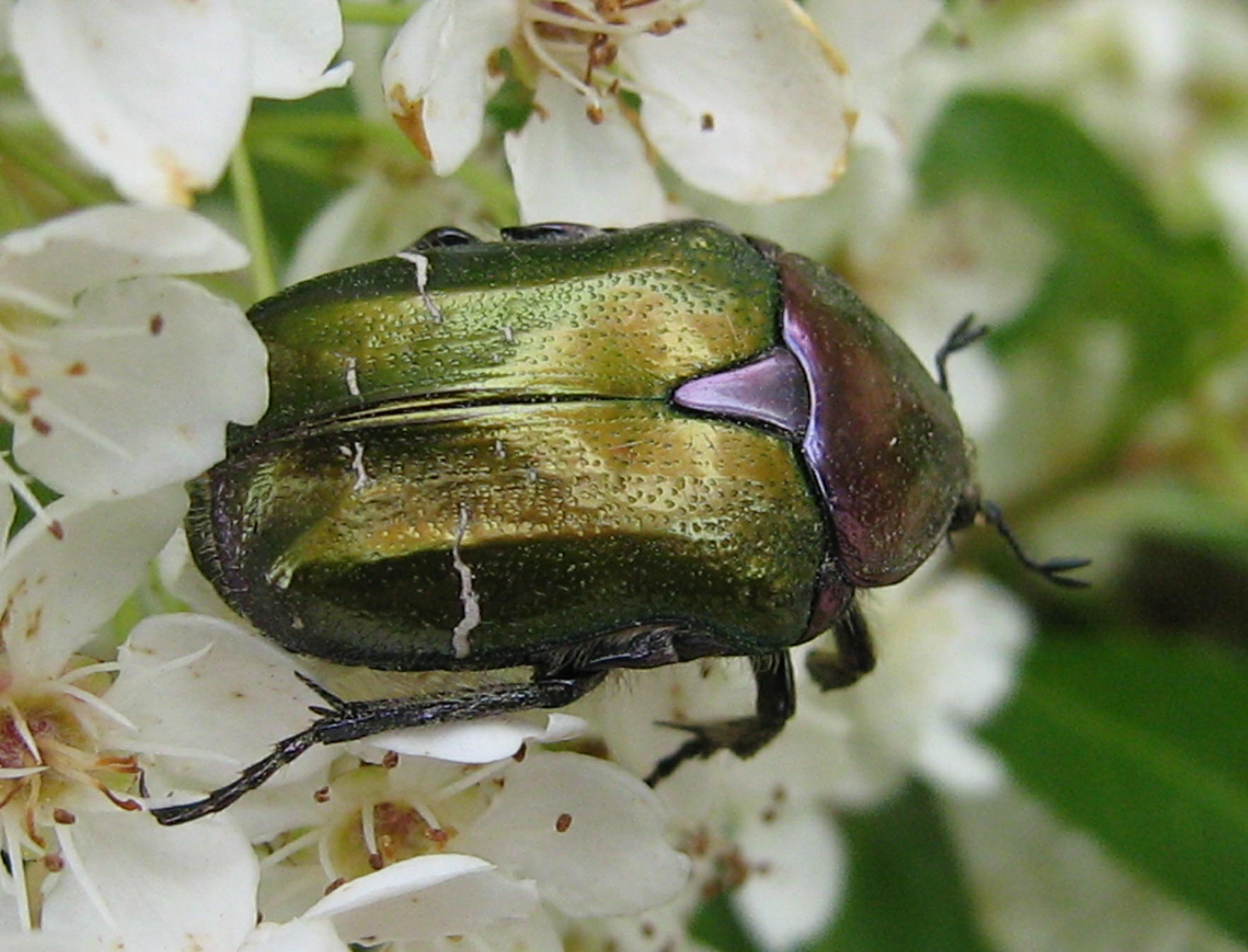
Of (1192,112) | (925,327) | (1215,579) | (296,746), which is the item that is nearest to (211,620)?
(296,746)

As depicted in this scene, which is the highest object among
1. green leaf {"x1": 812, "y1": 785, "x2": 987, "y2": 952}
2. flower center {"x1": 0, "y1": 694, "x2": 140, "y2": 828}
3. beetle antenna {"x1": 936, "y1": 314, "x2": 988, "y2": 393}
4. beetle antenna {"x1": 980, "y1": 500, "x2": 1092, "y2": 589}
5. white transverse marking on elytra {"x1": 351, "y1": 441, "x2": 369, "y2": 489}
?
white transverse marking on elytra {"x1": 351, "y1": 441, "x2": 369, "y2": 489}

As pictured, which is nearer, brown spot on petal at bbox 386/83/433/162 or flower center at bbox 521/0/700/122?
brown spot on petal at bbox 386/83/433/162

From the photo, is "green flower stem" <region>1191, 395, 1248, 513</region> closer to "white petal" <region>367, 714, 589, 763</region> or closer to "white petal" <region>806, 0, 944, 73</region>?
"white petal" <region>806, 0, 944, 73</region>

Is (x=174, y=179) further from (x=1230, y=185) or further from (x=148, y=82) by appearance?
(x=1230, y=185)

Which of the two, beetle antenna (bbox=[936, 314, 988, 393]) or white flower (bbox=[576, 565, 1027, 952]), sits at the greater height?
beetle antenna (bbox=[936, 314, 988, 393])

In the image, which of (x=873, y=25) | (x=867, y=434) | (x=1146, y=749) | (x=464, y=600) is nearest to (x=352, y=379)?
(x=464, y=600)

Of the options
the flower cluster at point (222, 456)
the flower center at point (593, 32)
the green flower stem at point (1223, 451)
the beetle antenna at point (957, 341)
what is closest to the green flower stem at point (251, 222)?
the flower cluster at point (222, 456)

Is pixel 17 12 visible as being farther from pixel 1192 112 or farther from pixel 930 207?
pixel 1192 112

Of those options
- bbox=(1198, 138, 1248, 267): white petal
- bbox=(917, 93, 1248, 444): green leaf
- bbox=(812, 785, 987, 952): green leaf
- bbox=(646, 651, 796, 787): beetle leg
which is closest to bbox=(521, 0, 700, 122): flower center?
bbox=(646, 651, 796, 787): beetle leg
